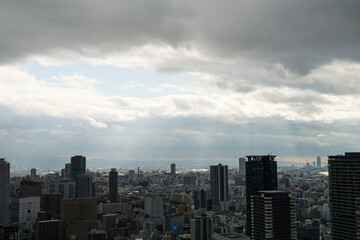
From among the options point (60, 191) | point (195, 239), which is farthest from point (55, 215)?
point (195, 239)

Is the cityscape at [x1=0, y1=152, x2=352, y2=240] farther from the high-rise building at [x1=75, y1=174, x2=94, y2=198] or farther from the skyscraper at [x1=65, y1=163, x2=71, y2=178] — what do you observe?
the skyscraper at [x1=65, y1=163, x2=71, y2=178]

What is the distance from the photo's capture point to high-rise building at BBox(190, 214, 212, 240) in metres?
61.1

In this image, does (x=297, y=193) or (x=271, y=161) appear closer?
(x=271, y=161)

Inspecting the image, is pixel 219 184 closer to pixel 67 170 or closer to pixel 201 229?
pixel 201 229

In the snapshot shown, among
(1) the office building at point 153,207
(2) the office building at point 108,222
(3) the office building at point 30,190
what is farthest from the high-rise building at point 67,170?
(2) the office building at point 108,222

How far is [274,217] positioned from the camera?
37.3 metres

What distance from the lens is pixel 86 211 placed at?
8150cm

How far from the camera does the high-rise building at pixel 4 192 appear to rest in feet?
283

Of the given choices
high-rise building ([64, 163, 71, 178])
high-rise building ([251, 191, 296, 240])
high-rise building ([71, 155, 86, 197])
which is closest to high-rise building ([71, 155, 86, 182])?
high-rise building ([71, 155, 86, 197])

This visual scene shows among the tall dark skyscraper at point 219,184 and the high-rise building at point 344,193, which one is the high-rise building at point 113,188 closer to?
the tall dark skyscraper at point 219,184

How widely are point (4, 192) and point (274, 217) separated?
74780mm

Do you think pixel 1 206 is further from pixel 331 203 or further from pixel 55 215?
pixel 331 203

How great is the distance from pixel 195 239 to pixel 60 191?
69.5 meters

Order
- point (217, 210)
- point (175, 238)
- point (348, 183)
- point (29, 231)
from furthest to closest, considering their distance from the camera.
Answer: point (217, 210) → point (29, 231) → point (175, 238) → point (348, 183)
